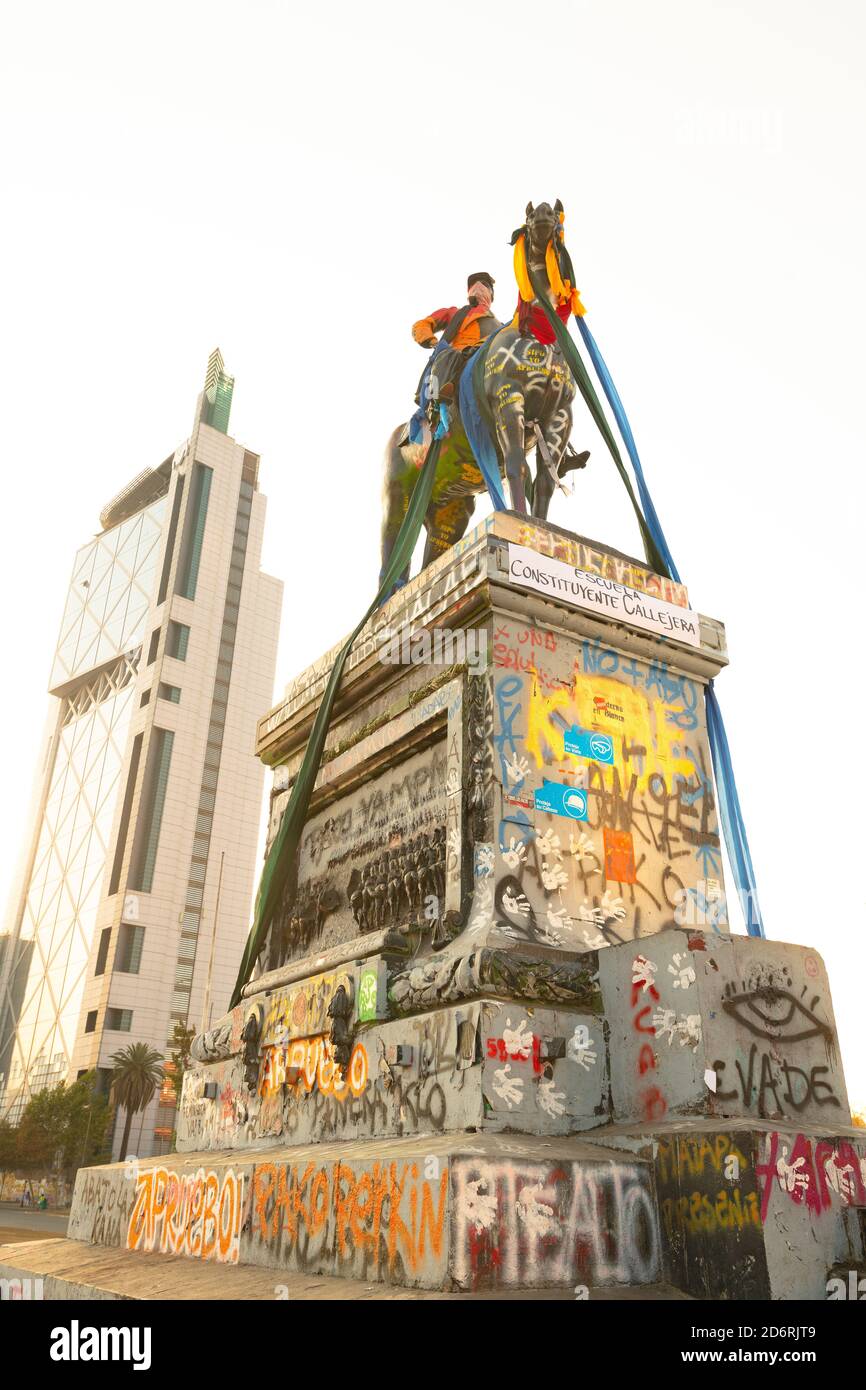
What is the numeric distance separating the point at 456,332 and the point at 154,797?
248 ft

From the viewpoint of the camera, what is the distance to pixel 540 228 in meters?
12.2

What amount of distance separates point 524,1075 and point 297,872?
5716mm

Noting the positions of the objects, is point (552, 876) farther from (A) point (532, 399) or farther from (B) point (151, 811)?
(B) point (151, 811)

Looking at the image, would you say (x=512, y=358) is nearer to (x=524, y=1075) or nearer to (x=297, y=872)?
(x=297, y=872)

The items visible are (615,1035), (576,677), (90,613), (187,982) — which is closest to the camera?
(615,1035)

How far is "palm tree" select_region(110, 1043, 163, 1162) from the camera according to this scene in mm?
68875

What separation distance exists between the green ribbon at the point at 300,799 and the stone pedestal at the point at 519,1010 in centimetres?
25

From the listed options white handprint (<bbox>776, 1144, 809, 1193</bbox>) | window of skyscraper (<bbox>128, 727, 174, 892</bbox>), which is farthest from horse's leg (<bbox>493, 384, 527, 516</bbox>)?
window of skyscraper (<bbox>128, 727, 174, 892</bbox>)

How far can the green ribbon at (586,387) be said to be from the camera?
11.9 m

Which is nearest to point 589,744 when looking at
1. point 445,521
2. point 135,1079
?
point 445,521

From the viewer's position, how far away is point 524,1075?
7715mm

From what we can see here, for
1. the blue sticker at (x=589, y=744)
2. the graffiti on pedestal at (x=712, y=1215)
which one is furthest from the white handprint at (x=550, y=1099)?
the blue sticker at (x=589, y=744)

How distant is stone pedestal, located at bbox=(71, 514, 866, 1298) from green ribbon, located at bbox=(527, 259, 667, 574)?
1.03m
